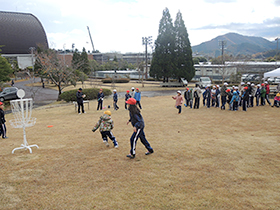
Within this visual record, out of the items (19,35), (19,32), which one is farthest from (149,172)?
(19,32)

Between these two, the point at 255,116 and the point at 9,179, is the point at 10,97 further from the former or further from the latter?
the point at 255,116

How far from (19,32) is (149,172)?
87.8 m

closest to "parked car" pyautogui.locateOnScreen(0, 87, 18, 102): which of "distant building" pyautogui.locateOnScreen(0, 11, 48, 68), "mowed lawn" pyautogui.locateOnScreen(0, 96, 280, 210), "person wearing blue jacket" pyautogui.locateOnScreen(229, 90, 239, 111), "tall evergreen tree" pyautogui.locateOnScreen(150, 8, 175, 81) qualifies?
"mowed lawn" pyautogui.locateOnScreen(0, 96, 280, 210)

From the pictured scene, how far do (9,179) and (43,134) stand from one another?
14.0ft

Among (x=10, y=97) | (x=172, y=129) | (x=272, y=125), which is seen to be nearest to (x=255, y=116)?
(x=272, y=125)

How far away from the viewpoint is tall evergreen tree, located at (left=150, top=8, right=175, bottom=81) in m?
32.5

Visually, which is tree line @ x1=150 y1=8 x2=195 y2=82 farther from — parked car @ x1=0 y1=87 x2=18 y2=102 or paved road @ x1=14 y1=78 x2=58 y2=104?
parked car @ x1=0 y1=87 x2=18 y2=102

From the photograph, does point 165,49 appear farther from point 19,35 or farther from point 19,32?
point 19,32

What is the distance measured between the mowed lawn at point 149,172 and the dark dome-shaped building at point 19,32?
243ft

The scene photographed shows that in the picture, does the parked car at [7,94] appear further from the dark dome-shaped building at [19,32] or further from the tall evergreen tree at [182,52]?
the dark dome-shaped building at [19,32]

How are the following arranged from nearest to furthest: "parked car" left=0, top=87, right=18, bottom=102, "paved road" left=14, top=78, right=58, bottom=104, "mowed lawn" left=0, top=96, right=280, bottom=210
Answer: "mowed lawn" left=0, top=96, right=280, bottom=210 → "parked car" left=0, top=87, right=18, bottom=102 → "paved road" left=14, top=78, right=58, bottom=104

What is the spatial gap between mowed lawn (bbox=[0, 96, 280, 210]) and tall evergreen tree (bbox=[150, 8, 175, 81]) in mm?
24823

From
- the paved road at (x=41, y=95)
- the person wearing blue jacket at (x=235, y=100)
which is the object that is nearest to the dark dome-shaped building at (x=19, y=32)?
the paved road at (x=41, y=95)

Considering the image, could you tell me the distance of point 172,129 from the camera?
9281 mm
